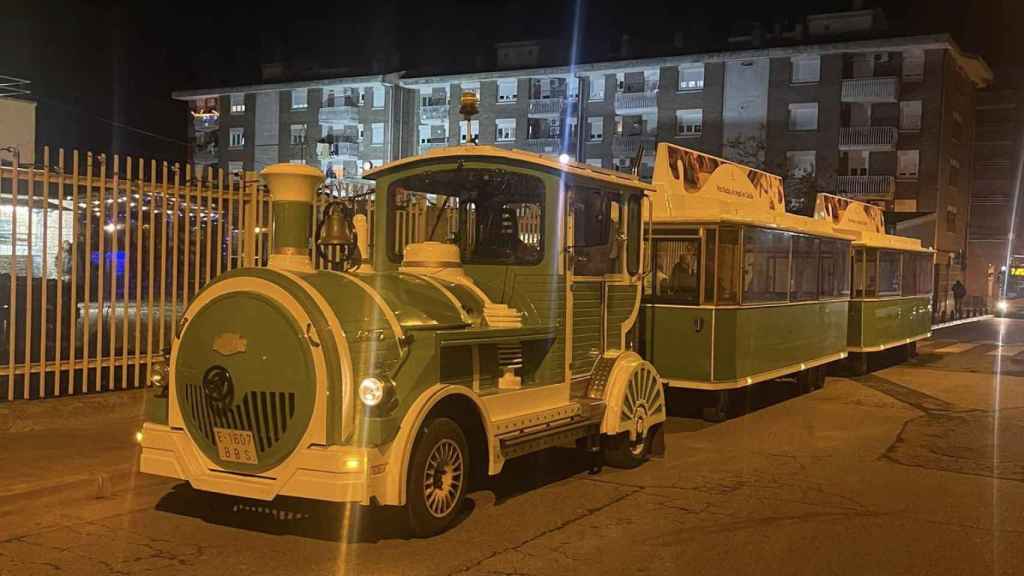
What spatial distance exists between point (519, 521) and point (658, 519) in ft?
3.32

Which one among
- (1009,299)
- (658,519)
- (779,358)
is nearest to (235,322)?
(658,519)

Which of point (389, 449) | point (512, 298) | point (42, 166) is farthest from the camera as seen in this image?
point (42, 166)

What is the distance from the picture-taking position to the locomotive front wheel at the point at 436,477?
19.4ft

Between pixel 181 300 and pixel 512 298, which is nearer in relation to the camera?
pixel 512 298

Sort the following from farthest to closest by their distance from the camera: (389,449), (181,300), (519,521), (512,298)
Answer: (181,300), (512,298), (519,521), (389,449)

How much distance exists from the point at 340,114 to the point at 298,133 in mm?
3583

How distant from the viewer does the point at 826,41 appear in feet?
150

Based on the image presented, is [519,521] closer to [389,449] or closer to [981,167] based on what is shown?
[389,449]

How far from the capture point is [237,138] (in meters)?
59.1

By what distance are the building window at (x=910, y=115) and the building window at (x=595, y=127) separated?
1498cm

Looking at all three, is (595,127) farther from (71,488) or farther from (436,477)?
(436,477)

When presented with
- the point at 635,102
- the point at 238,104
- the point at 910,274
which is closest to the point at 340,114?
the point at 238,104

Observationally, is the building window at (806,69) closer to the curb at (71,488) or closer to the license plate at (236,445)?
the curb at (71,488)

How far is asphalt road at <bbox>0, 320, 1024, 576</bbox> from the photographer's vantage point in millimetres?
5695
